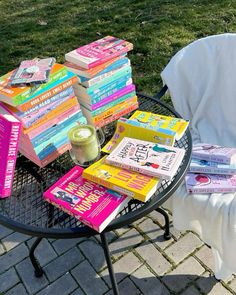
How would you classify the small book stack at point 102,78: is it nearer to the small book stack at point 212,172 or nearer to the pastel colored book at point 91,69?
the pastel colored book at point 91,69

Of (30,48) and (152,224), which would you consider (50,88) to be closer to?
(152,224)

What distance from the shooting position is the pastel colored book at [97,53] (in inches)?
72.7

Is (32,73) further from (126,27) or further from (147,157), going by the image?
(126,27)

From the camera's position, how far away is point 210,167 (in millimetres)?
1963

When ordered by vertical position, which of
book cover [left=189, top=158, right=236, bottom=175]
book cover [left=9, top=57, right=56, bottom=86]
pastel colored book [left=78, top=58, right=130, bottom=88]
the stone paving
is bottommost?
the stone paving

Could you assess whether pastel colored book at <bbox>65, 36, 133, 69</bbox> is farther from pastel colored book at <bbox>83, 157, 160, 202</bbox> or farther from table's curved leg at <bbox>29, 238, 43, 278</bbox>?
table's curved leg at <bbox>29, 238, 43, 278</bbox>

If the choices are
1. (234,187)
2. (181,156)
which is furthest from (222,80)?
(181,156)

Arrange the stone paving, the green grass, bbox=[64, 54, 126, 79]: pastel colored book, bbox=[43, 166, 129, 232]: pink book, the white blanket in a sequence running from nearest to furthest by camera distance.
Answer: bbox=[43, 166, 129, 232]: pink book < bbox=[64, 54, 126, 79]: pastel colored book < the stone paving < the white blanket < the green grass

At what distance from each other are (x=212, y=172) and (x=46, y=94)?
0.90m

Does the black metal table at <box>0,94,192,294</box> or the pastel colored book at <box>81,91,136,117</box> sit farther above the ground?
the pastel colored book at <box>81,91,136,117</box>

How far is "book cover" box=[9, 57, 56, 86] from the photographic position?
1.72 meters

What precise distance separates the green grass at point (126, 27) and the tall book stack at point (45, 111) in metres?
1.97

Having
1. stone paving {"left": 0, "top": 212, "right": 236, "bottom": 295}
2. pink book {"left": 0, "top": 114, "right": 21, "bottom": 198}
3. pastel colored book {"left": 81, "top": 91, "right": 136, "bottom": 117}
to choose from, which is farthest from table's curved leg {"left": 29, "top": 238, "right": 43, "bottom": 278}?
pastel colored book {"left": 81, "top": 91, "right": 136, "bottom": 117}

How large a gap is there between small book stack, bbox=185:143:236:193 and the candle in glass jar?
1.71ft
